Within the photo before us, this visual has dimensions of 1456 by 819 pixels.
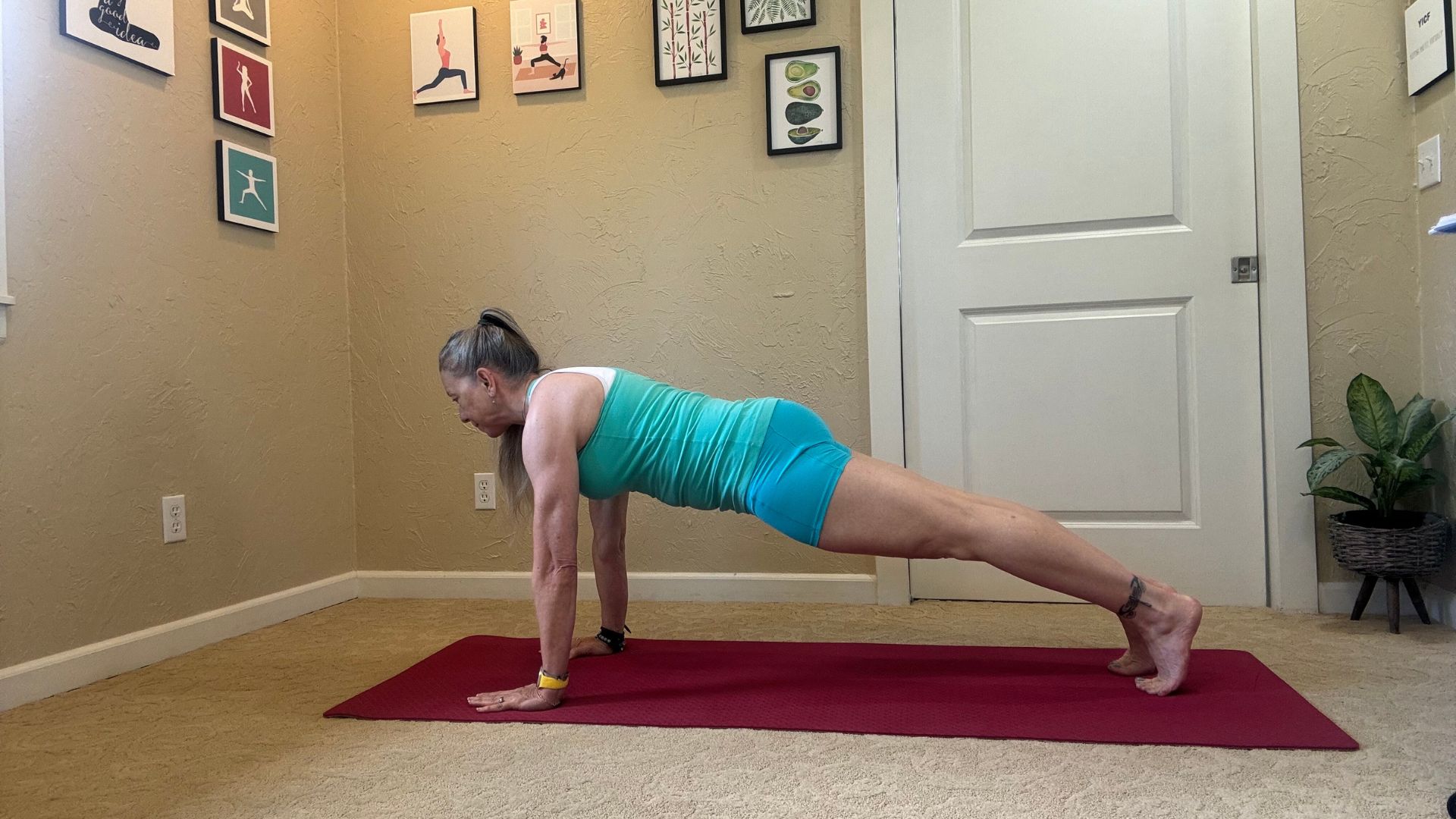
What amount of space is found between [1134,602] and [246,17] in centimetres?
270

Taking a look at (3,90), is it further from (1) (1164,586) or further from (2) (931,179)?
(1) (1164,586)

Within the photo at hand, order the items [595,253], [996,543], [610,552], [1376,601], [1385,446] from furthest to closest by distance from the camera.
A: [595,253] → [1376,601] → [1385,446] → [610,552] → [996,543]

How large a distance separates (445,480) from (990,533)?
1.91m

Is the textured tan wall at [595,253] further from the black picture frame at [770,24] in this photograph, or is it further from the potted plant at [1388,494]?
the potted plant at [1388,494]

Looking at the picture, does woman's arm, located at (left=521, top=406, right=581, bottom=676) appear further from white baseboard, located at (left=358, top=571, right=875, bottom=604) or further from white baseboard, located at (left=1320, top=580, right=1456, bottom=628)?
white baseboard, located at (left=1320, top=580, right=1456, bottom=628)

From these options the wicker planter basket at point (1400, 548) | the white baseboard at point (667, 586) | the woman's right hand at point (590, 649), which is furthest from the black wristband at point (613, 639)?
the wicker planter basket at point (1400, 548)

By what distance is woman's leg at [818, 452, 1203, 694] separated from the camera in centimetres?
170

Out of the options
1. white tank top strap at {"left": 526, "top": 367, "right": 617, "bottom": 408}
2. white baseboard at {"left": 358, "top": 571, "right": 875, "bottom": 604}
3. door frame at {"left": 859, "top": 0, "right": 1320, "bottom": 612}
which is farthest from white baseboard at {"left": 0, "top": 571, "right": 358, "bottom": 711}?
door frame at {"left": 859, "top": 0, "right": 1320, "bottom": 612}

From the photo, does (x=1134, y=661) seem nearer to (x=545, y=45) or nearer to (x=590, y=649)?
(x=590, y=649)

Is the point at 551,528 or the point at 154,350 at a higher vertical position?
the point at 154,350

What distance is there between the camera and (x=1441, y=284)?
7.73 feet

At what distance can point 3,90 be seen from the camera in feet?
6.48

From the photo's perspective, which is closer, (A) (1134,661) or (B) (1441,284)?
(A) (1134,661)

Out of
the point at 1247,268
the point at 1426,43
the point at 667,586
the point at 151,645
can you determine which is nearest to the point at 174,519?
the point at 151,645
